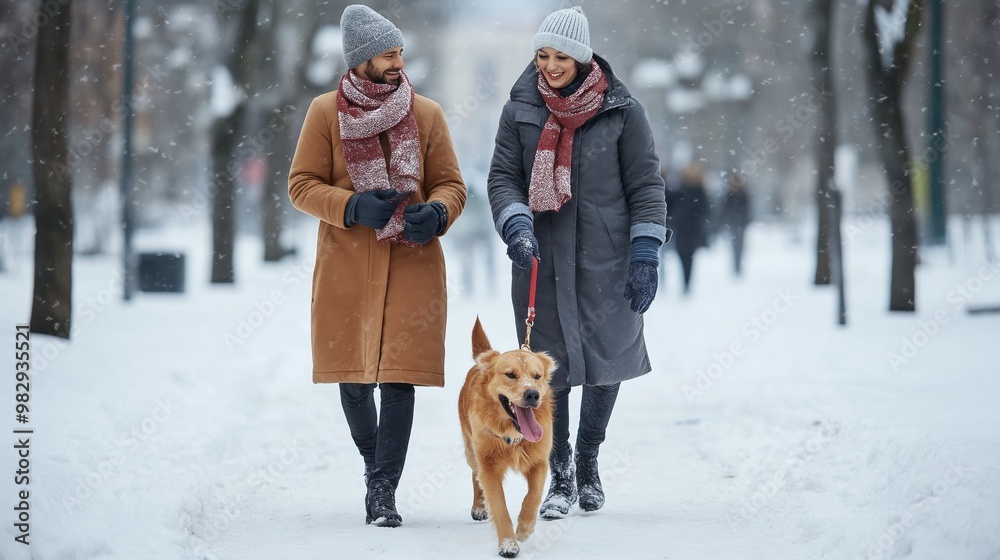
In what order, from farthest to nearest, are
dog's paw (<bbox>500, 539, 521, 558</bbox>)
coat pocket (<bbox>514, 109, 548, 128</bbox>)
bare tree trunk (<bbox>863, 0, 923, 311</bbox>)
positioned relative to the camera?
bare tree trunk (<bbox>863, 0, 923, 311</bbox>) → coat pocket (<bbox>514, 109, 548, 128</bbox>) → dog's paw (<bbox>500, 539, 521, 558</bbox>)

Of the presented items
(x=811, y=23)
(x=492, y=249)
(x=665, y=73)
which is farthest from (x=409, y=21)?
(x=665, y=73)

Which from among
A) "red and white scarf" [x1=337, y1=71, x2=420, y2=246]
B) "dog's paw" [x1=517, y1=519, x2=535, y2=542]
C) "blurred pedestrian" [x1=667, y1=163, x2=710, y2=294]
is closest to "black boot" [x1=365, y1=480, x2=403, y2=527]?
"dog's paw" [x1=517, y1=519, x2=535, y2=542]

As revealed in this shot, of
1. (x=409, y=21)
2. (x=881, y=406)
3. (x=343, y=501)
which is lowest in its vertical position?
(x=343, y=501)

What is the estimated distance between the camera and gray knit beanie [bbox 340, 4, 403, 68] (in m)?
4.74

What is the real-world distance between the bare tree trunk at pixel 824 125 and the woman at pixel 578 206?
31.3 feet

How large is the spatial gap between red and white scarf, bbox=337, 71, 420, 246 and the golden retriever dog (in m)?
0.75

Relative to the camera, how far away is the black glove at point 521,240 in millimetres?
4621

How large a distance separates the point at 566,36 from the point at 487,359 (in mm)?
1490

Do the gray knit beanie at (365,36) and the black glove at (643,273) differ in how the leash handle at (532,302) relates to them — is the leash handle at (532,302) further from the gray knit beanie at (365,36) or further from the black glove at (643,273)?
the gray knit beanie at (365,36)

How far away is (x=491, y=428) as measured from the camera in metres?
4.50

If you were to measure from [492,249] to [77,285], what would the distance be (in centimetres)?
707

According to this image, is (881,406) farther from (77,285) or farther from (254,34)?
(77,285)

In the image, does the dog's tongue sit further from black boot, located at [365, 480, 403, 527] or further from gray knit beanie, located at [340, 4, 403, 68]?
gray knit beanie, located at [340, 4, 403, 68]

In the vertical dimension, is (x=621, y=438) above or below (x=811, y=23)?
below
